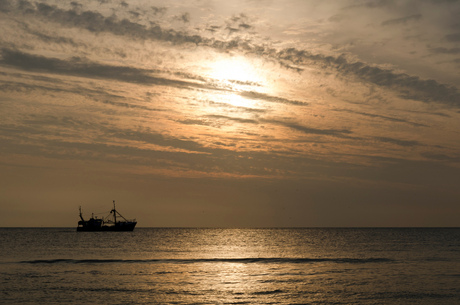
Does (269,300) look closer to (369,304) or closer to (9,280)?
(369,304)

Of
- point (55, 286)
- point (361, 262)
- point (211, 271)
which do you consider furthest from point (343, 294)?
point (361, 262)

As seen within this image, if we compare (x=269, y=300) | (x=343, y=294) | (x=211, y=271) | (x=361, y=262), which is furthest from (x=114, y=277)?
(x=361, y=262)

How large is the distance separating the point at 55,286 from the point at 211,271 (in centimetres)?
2155

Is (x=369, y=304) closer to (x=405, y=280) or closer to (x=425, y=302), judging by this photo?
(x=425, y=302)

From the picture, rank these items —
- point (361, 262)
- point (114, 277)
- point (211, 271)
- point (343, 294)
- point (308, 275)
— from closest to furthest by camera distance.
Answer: point (343, 294), point (114, 277), point (308, 275), point (211, 271), point (361, 262)

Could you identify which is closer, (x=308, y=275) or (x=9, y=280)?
(x=9, y=280)

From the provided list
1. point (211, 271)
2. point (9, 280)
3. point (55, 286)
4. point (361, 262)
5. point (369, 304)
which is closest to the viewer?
point (369, 304)

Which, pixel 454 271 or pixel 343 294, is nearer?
pixel 343 294

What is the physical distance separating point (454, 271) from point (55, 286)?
48847mm

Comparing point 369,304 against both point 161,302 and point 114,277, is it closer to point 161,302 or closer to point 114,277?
point 161,302

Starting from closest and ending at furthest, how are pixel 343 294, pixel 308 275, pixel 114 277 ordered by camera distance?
pixel 343 294, pixel 114 277, pixel 308 275

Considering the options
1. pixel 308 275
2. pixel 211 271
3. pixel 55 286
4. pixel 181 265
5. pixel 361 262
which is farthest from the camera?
pixel 361 262

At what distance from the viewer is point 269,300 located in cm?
4094

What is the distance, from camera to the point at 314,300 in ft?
136
